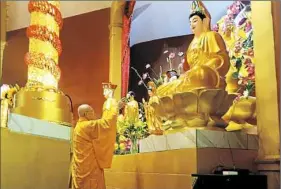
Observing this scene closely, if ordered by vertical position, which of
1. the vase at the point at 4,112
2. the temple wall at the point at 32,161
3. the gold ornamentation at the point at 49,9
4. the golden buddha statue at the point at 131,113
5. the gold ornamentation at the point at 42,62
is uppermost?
the gold ornamentation at the point at 49,9

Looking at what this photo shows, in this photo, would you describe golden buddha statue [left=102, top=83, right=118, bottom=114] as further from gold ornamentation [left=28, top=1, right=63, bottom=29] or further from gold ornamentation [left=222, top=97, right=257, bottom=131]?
gold ornamentation [left=222, top=97, right=257, bottom=131]

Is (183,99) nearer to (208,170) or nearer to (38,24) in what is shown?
(208,170)

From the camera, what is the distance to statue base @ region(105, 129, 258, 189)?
7.24 feet

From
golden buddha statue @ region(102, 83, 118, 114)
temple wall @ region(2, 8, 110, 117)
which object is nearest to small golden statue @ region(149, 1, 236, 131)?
golden buddha statue @ region(102, 83, 118, 114)

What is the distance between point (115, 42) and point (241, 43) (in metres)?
2.56

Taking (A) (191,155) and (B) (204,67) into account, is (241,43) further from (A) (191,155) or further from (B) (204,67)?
(A) (191,155)

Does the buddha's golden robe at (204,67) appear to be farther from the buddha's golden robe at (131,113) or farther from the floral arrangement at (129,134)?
the buddha's golden robe at (131,113)

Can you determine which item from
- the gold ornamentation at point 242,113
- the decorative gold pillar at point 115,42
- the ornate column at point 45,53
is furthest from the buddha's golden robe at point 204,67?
the decorative gold pillar at point 115,42

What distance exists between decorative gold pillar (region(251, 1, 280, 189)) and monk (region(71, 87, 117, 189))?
1.20 m

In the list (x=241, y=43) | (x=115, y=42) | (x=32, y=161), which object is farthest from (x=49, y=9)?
(x=115, y=42)

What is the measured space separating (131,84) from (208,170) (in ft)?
12.4

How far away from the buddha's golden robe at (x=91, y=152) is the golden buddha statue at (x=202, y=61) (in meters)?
0.64

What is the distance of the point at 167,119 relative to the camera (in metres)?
2.56

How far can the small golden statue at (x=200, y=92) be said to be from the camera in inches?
93.5
